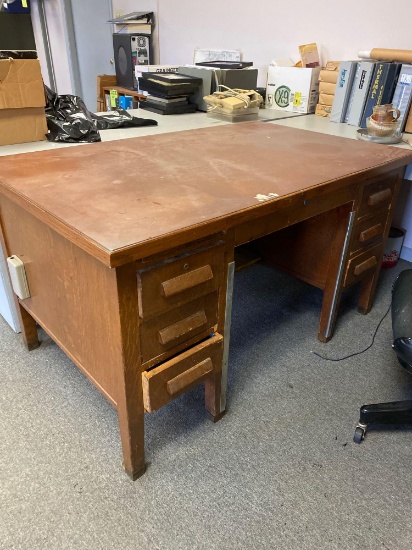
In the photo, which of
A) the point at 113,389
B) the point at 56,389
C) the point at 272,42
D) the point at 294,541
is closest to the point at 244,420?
the point at 294,541

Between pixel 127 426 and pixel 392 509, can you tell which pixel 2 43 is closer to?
pixel 127 426

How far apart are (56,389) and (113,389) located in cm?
49

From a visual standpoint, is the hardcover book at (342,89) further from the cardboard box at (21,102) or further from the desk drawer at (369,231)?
the cardboard box at (21,102)

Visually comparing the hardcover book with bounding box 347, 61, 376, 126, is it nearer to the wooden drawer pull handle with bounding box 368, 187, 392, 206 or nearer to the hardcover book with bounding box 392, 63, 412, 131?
the hardcover book with bounding box 392, 63, 412, 131

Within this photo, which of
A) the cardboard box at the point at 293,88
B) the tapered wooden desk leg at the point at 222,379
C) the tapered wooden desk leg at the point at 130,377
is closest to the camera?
the tapered wooden desk leg at the point at 130,377

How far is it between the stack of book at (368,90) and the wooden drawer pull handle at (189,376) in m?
1.39

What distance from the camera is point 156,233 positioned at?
2.61 feet

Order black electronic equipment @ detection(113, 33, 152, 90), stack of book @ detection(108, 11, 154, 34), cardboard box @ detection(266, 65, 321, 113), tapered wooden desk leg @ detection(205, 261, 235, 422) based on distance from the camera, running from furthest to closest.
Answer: stack of book @ detection(108, 11, 154, 34)
black electronic equipment @ detection(113, 33, 152, 90)
cardboard box @ detection(266, 65, 321, 113)
tapered wooden desk leg @ detection(205, 261, 235, 422)

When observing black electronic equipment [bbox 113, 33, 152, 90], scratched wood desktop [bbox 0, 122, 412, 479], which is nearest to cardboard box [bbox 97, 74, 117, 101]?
black electronic equipment [bbox 113, 33, 152, 90]

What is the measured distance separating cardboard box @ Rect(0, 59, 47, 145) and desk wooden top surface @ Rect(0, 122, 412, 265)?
0.19 m

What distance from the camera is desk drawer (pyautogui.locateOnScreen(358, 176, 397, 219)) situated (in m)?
1.41

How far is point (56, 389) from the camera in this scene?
1401 millimetres

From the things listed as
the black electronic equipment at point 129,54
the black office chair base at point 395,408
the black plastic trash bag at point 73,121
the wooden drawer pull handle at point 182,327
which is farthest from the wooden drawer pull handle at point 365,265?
the black electronic equipment at point 129,54

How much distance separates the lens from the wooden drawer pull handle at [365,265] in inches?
61.7
